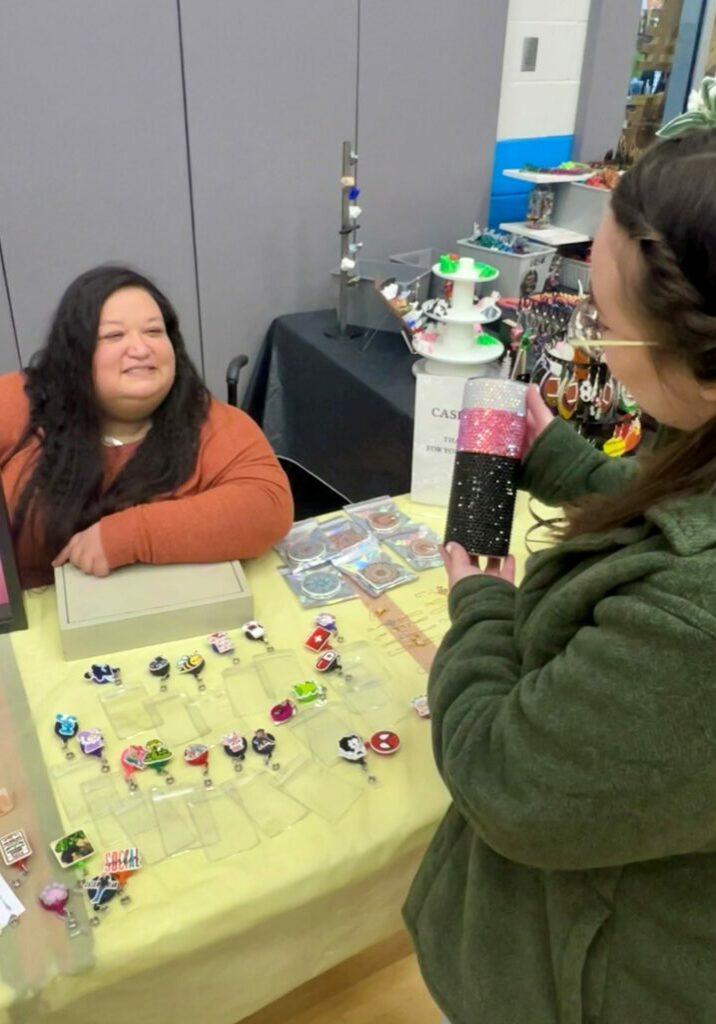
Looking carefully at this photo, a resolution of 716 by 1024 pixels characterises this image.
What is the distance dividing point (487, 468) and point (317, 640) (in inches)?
13.6

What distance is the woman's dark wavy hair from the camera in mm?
1239

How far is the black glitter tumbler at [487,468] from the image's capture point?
0.83 m

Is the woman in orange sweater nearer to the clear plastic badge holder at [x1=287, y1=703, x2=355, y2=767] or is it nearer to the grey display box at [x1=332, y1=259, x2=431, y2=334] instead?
the clear plastic badge holder at [x1=287, y1=703, x2=355, y2=767]

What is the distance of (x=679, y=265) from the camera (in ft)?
1.65

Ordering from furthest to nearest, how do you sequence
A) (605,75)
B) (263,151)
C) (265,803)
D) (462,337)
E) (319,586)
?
(605,75), (263,151), (462,337), (319,586), (265,803)

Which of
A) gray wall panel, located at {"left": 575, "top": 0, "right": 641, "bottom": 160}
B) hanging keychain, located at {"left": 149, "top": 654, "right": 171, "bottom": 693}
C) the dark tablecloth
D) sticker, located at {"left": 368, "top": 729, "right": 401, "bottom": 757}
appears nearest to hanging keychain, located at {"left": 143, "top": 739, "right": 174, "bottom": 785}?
hanging keychain, located at {"left": 149, "top": 654, "right": 171, "bottom": 693}

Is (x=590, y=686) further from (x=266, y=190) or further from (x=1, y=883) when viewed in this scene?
(x=266, y=190)

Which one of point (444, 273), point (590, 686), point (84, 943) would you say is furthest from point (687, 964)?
point (444, 273)

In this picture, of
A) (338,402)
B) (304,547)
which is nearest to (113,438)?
(304,547)

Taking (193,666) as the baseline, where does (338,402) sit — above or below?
below

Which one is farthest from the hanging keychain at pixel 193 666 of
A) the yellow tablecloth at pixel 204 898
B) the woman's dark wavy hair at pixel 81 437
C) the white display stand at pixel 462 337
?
the white display stand at pixel 462 337

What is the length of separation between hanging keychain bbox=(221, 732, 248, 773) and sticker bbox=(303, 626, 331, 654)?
17 cm

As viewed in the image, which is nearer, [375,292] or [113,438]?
[113,438]

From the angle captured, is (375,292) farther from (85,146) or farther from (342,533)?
(342,533)
